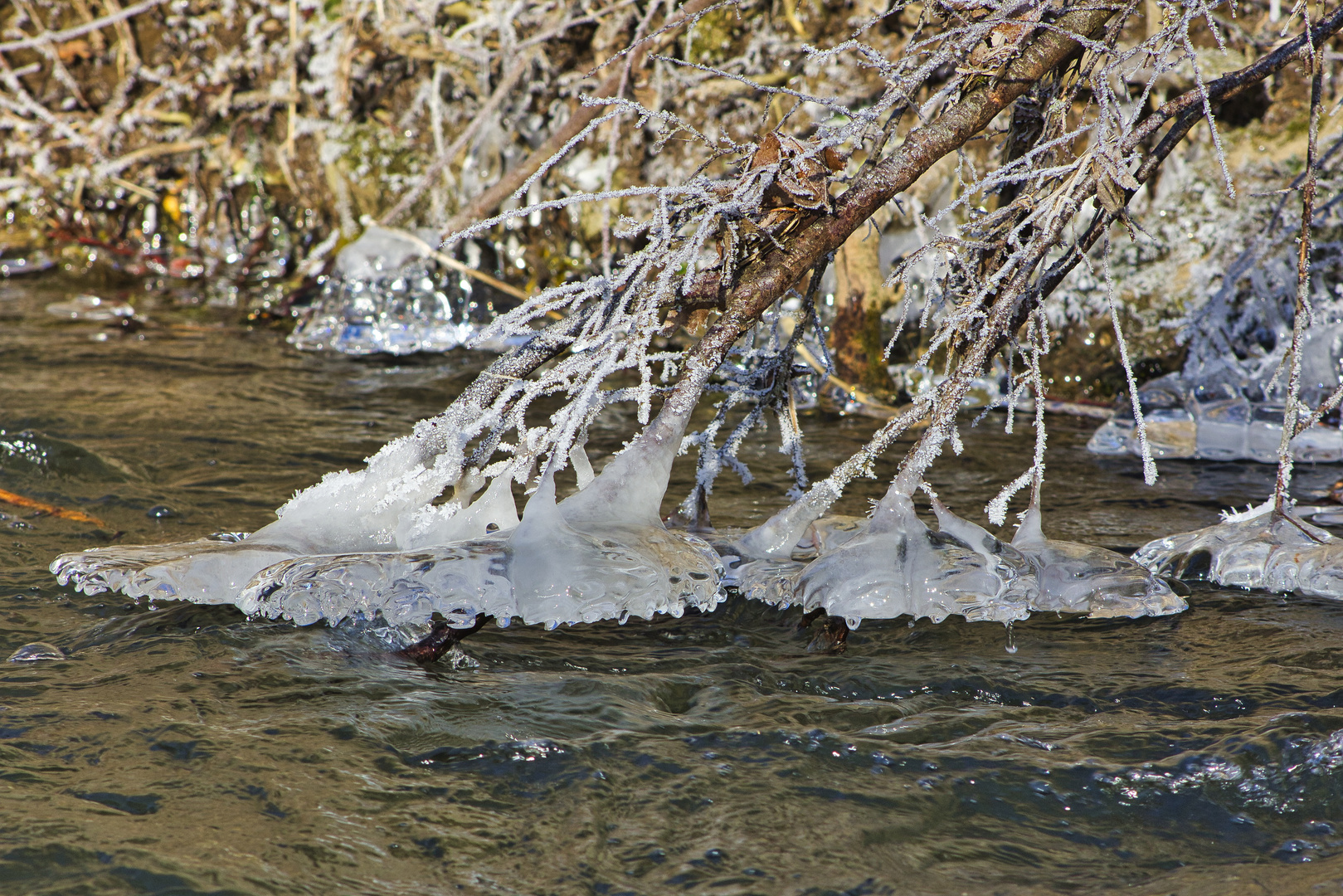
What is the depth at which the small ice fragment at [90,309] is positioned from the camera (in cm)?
634

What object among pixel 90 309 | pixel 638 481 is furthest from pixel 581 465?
pixel 90 309

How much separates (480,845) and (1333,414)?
3.98 metres

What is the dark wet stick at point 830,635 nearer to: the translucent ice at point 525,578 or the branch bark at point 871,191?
the translucent ice at point 525,578

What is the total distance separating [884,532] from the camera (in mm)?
2176

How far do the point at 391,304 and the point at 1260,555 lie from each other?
186 inches

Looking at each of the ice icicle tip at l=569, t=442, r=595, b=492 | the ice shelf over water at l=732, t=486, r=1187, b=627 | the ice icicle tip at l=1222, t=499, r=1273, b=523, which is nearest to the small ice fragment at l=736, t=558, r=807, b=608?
the ice shelf over water at l=732, t=486, r=1187, b=627

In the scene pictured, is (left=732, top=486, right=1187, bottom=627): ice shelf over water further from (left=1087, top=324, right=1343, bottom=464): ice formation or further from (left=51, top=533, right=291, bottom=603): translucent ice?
(left=1087, top=324, right=1343, bottom=464): ice formation

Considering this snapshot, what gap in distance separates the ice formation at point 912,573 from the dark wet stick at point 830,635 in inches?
9.7

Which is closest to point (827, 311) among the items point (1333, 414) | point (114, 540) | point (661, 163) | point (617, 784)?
point (661, 163)

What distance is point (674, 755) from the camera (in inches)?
77.9

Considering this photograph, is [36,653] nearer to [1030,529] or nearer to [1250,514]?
[1030,529]

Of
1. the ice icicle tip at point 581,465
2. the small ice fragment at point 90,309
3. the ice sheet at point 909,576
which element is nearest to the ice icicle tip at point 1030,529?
the ice sheet at point 909,576

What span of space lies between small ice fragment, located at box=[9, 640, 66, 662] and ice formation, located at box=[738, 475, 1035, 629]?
1.54 meters

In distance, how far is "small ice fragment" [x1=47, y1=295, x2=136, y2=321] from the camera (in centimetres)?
634
